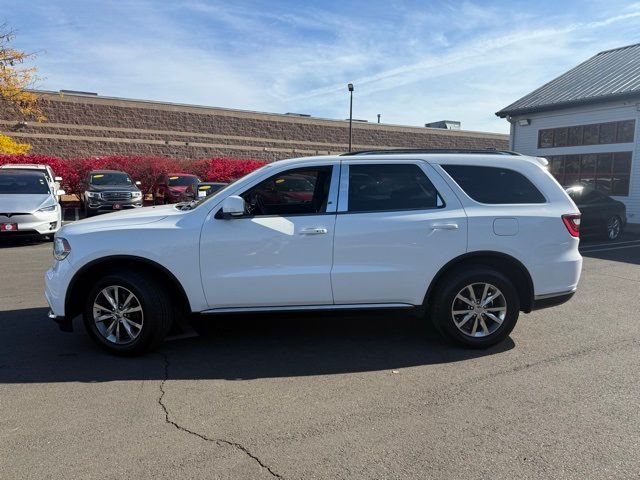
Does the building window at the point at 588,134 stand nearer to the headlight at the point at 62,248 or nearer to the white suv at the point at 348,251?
the white suv at the point at 348,251

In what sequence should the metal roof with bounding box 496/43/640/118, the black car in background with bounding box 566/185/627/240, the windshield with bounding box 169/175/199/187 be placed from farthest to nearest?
the windshield with bounding box 169/175/199/187
the metal roof with bounding box 496/43/640/118
the black car in background with bounding box 566/185/627/240

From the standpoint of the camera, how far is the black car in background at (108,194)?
55.9 ft

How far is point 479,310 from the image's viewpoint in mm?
4758

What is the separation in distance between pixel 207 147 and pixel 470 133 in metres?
26.0

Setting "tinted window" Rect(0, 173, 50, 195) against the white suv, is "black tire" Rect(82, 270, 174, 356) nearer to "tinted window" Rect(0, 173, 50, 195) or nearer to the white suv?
the white suv

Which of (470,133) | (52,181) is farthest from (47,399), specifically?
(470,133)

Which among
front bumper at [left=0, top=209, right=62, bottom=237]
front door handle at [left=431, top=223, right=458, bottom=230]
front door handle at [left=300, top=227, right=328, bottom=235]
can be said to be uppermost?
front door handle at [left=431, top=223, right=458, bottom=230]

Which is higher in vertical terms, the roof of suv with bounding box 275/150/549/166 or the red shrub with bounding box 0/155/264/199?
the red shrub with bounding box 0/155/264/199

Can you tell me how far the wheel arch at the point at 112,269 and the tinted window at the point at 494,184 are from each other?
9.00ft

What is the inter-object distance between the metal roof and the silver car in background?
16.7 m

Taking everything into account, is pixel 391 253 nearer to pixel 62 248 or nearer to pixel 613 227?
pixel 62 248

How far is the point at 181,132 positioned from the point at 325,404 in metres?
37.0

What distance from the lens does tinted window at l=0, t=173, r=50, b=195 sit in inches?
482

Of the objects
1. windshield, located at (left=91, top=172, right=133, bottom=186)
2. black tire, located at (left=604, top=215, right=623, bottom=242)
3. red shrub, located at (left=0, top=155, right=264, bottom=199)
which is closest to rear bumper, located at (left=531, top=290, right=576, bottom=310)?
black tire, located at (left=604, top=215, right=623, bottom=242)
